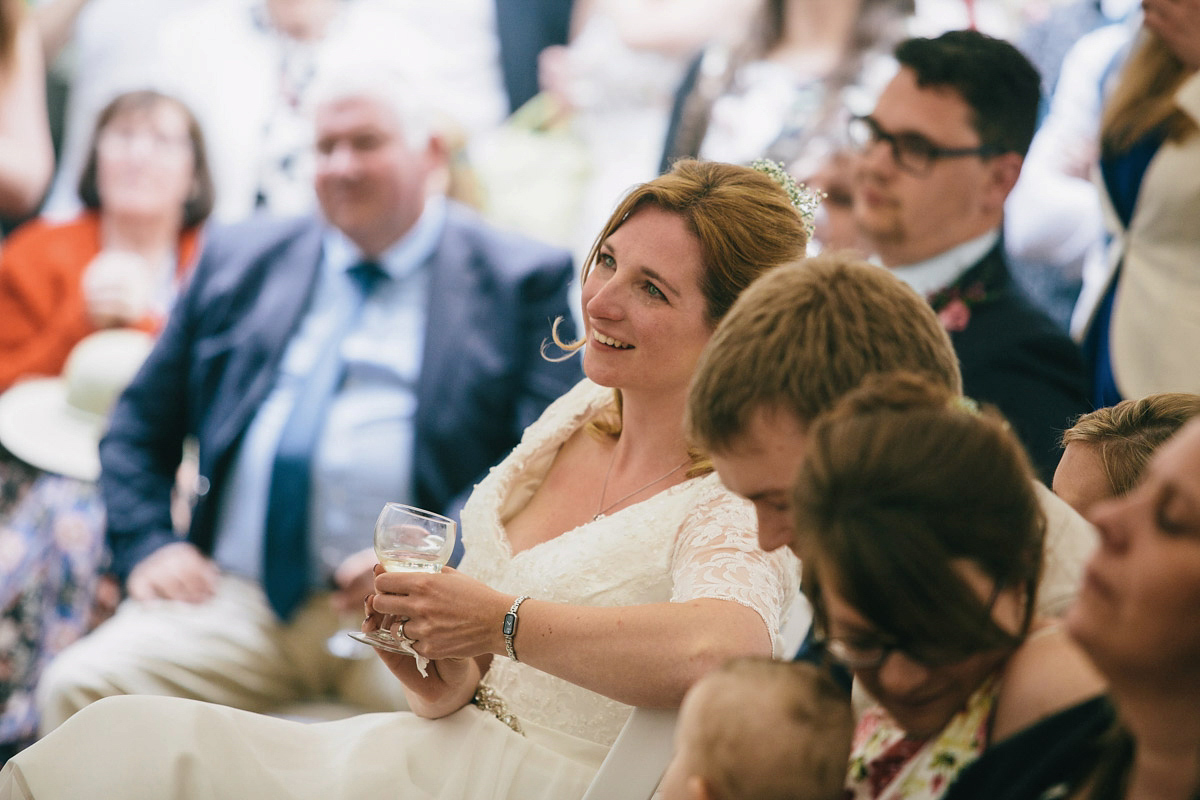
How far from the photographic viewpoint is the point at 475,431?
346cm

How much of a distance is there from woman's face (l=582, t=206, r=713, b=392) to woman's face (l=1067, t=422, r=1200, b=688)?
1.09 meters

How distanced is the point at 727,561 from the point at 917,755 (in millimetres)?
477

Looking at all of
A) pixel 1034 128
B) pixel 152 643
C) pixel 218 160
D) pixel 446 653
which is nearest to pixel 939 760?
pixel 446 653

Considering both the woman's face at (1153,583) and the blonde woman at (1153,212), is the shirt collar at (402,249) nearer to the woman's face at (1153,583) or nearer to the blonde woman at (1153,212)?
the blonde woman at (1153,212)

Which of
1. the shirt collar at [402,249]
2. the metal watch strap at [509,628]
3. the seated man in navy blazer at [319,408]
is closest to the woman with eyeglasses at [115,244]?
the seated man in navy blazer at [319,408]

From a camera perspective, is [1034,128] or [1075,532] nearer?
[1075,532]

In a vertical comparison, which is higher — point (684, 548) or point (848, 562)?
point (848, 562)

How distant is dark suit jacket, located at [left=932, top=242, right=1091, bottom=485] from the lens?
2674mm

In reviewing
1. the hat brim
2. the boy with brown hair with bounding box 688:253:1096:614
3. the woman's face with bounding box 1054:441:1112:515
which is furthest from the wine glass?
the hat brim

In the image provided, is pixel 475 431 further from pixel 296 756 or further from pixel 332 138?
pixel 296 756

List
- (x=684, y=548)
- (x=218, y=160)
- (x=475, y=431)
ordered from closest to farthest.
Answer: (x=684, y=548) → (x=475, y=431) → (x=218, y=160)

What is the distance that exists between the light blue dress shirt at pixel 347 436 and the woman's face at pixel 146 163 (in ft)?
5.10

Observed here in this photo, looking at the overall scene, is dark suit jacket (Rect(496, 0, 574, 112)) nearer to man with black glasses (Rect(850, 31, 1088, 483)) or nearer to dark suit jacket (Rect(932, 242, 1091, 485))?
man with black glasses (Rect(850, 31, 1088, 483))

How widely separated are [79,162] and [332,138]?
1.89 meters
